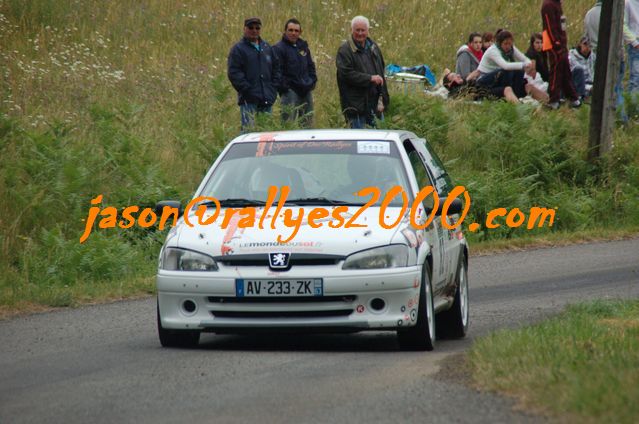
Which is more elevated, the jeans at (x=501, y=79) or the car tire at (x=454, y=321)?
the jeans at (x=501, y=79)

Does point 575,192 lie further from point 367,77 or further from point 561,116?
point 367,77

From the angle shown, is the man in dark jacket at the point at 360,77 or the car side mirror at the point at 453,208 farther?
the man in dark jacket at the point at 360,77

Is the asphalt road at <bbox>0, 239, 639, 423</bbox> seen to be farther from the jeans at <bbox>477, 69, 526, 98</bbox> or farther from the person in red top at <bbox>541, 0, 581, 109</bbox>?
the jeans at <bbox>477, 69, 526, 98</bbox>

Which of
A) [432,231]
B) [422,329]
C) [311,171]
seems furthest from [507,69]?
[422,329]

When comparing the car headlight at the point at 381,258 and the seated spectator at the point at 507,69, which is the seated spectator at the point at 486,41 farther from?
the car headlight at the point at 381,258

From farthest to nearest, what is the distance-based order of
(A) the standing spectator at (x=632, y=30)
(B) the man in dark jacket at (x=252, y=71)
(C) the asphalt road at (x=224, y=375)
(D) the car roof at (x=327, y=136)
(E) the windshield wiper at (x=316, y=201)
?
1. (A) the standing spectator at (x=632, y=30)
2. (B) the man in dark jacket at (x=252, y=71)
3. (D) the car roof at (x=327, y=136)
4. (E) the windshield wiper at (x=316, y=201)
5. (C) the asphalt road at (x=224, y=375)

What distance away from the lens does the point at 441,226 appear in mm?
11031

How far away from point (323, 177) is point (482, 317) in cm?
251

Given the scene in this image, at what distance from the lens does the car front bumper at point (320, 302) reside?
959cm

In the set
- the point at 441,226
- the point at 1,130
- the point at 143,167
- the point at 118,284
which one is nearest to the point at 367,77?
the point at 143,167

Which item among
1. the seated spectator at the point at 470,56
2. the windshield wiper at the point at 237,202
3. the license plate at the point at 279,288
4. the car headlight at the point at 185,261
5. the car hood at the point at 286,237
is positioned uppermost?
the seated spectator at the point at 470,56

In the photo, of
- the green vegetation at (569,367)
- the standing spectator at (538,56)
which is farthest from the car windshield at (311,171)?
the standing spectator at (538,56)

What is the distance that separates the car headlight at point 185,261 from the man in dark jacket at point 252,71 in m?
9.62

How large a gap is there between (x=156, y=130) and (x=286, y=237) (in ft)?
41.1
